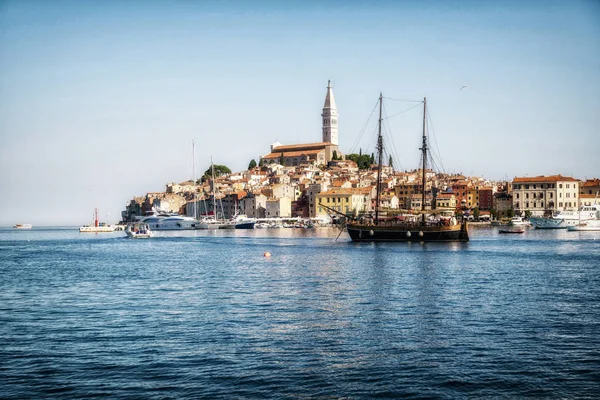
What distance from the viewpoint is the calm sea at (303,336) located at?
1231 cm

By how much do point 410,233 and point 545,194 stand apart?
221ft

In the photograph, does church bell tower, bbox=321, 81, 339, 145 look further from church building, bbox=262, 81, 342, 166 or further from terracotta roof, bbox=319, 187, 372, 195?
terracotta roof, bbox=319, 187, 372, 195

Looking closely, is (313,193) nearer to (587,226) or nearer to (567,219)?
(567,219)

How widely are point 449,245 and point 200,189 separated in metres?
103

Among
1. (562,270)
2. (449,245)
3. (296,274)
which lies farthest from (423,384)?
(449,245)

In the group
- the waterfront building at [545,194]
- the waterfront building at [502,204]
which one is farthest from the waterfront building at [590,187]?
the waterfront building at [502,204]

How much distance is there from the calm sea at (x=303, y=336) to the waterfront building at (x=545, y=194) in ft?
299

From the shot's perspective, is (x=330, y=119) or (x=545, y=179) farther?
(x=330, y=119)

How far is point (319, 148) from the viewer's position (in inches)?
6663

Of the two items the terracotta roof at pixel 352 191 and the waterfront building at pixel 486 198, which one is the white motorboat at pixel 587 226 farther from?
the waterfront building at pixel 486 198

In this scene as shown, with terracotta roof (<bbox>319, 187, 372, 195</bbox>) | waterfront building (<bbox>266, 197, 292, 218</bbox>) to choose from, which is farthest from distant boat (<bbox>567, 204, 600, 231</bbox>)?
waterfront building (<bbox>266, 197, 292, 218</bbox>)

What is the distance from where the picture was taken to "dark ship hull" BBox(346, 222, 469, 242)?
192 feet

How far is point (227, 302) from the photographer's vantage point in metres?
21.7

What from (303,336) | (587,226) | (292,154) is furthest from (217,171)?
(303,336)
